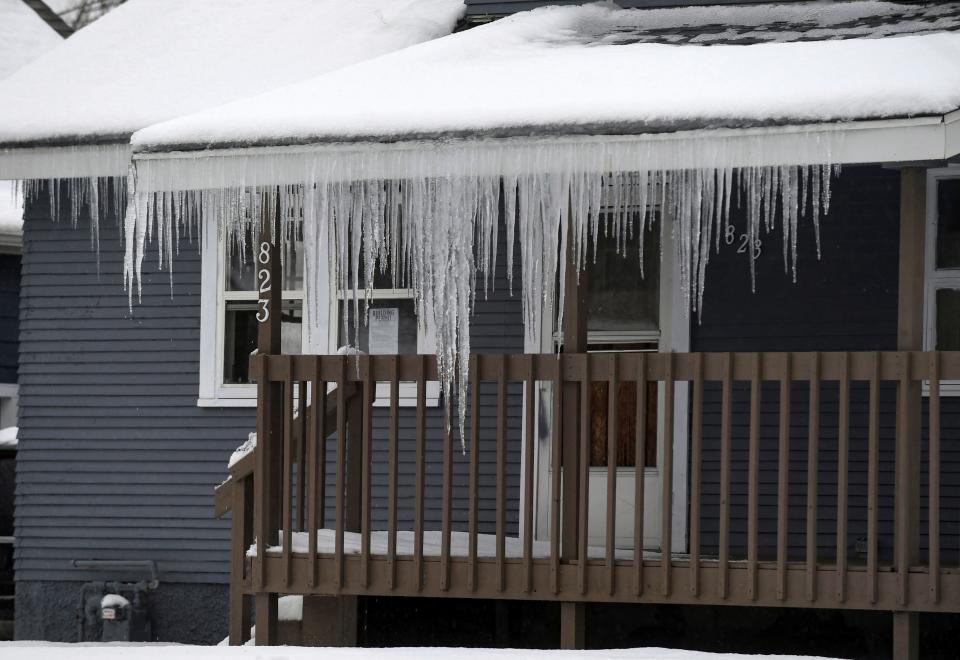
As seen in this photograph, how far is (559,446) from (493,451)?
8.27 ft

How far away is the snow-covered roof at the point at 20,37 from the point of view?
22.7m

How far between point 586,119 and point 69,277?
5358 mm

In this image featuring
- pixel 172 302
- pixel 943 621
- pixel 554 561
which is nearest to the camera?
pixel 554 561

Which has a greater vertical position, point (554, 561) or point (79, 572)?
point (554, 561)

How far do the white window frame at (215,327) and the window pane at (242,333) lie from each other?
0.04 m

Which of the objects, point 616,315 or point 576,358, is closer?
point 576,358

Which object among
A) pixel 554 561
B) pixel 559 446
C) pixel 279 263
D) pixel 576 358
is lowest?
pixel 554 561

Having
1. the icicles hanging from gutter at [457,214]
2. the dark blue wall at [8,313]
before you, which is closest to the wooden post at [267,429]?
the icicles hanging from gutter at [457,214]

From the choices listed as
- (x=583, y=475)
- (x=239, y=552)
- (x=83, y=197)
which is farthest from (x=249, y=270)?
(x=583, y=475)

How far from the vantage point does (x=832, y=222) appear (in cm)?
946

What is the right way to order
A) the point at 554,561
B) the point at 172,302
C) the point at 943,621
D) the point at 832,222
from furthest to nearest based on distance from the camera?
the point at 172,302
the point at 832,222
the point at 943,621
the point at 554,561

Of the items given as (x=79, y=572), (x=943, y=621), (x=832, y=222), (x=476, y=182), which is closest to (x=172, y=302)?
(x=79, y=572)

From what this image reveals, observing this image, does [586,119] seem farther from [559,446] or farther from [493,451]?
[493,451]

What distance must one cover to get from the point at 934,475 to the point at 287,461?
342 cm
